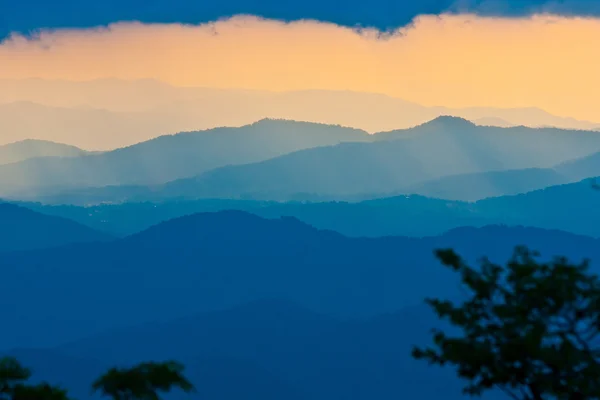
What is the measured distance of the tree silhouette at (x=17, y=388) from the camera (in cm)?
1877

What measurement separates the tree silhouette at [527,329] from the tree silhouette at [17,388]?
963cm

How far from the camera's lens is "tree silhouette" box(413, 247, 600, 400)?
64.1 ft

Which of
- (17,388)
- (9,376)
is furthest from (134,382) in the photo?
(9,376)

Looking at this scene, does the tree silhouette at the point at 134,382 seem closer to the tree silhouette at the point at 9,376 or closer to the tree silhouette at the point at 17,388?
the tree silhouette at the point at 17,388

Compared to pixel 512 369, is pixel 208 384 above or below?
above

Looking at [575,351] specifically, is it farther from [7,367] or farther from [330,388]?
[330,388]

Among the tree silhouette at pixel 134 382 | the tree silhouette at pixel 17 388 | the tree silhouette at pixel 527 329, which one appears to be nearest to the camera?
the tree silhouette at pixel 17 388

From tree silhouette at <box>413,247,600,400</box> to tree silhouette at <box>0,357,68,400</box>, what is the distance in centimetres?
963

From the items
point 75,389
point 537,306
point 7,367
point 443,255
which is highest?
point 75,389

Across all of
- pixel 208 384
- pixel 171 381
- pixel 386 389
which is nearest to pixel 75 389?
pixel 208 384

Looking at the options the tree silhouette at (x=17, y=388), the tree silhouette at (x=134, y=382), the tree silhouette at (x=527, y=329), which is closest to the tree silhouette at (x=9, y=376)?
the tree silhouette at (x=17, y=388)

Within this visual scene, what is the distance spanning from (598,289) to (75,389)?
174948mm

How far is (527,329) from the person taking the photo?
66.1 feet

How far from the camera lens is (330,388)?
193625 millimetres
